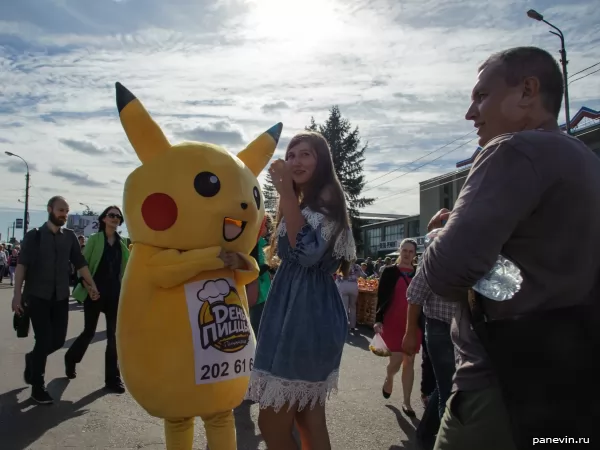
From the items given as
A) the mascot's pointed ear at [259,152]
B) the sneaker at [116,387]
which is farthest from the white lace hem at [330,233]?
the sneaker at [116,387]

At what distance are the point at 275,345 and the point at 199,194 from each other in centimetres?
89

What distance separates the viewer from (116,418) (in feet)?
15.8

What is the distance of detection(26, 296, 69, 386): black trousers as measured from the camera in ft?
17.3

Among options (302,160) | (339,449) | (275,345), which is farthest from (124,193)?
(339,449)

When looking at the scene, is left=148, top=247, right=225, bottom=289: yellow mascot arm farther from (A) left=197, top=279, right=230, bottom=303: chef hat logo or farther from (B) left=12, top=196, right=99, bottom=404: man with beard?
(B) left=12, top=196, right=99, bottom=404: man with beard

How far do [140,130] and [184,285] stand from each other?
915 millimetres

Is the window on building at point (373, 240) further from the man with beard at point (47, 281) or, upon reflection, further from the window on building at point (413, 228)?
the man with beard at point (47, 281)

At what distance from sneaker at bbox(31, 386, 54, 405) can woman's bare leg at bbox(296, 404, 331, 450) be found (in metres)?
3.45

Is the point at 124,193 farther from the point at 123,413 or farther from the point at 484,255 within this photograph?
the point at 123,413

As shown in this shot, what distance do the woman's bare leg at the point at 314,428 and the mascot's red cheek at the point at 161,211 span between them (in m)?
1.21

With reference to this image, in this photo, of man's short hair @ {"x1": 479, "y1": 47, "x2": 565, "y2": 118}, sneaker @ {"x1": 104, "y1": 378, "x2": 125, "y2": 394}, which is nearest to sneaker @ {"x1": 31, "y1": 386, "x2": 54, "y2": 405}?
sneaker @ {"x1": 104, "y1": 378, "x2": 125, "y2": 394}

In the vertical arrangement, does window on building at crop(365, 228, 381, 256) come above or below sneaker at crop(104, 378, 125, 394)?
above

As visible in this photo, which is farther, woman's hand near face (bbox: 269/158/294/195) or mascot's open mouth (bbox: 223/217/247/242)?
mascot's open mouth (bbox: 223/217/247/242)

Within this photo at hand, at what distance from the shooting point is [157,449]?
4.09 m
